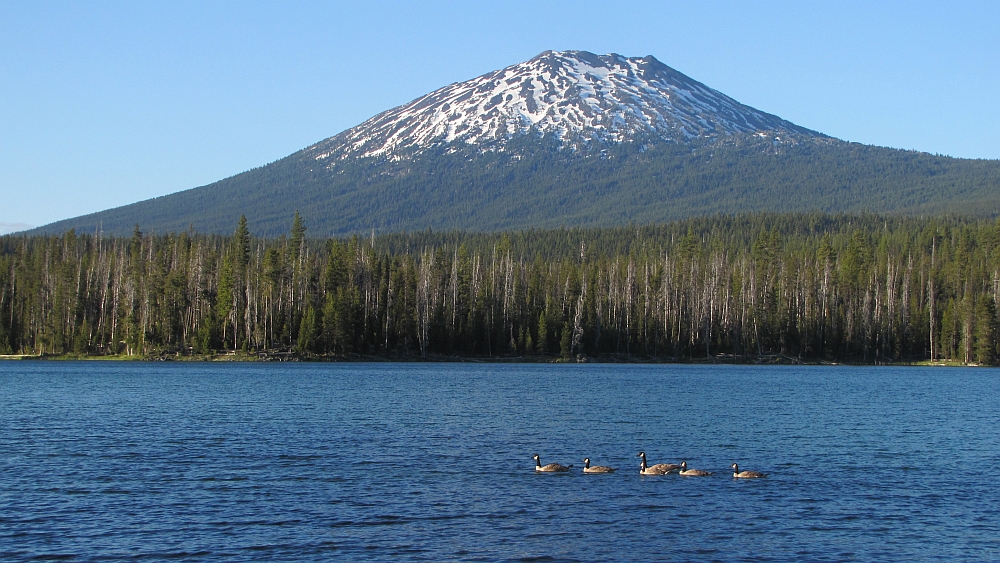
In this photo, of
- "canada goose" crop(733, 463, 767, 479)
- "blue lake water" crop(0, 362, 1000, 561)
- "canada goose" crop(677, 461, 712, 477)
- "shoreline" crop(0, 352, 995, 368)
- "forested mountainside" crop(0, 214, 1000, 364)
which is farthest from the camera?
"forested mountainside" crop(0, 214, 1000, 364)

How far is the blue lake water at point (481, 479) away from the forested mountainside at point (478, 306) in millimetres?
55282

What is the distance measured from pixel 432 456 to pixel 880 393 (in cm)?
4782

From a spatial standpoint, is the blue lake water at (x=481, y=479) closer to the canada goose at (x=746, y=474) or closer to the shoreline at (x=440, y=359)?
the canada goose at (x=746, y=474)

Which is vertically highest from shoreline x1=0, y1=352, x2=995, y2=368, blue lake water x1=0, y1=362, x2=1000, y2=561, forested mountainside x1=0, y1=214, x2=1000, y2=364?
forested mountainside x1=0, y1=214, x2=1000, y2=364

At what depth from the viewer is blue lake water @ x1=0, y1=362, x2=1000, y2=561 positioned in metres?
24.3

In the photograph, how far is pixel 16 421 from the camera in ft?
154

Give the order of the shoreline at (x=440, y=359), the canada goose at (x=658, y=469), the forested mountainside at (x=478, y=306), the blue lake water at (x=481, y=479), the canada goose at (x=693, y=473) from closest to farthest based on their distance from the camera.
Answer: the blue lake water at (x=481, y=479), the canada goose at (x=693, y=473), the canada goose at (x=658, y=469), the shoreline at (x=440, y=359), the forested mountainside at (x=478, y=306)

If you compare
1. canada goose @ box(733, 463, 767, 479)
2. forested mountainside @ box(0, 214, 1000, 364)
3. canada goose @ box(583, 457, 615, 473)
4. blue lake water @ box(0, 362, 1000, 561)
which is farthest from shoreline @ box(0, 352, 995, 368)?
canada goose @ box(733, 463, 767, 479)

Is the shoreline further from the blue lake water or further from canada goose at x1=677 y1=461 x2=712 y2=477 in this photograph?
canada goose at x1=677 y1=461 x2=712 y2=477

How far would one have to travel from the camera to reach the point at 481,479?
106ft

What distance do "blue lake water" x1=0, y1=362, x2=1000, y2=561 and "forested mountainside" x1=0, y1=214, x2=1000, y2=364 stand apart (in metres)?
55.3

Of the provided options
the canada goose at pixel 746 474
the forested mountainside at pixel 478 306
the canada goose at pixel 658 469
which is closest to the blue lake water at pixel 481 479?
the canada goose at pixel 746 474

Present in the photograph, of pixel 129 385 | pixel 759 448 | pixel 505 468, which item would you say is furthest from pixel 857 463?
pixel 129 385

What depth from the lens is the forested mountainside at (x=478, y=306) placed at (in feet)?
391
